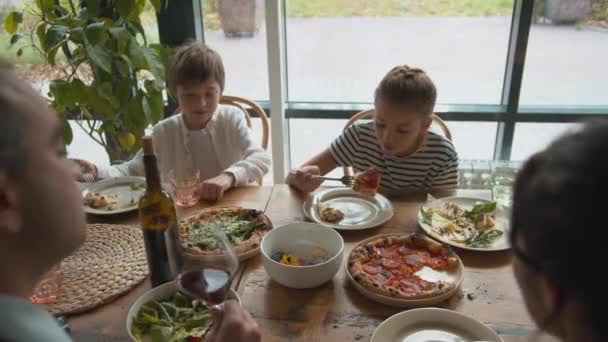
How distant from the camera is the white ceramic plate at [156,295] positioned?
3.26 ft

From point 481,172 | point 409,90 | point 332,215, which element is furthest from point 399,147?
point 481,172

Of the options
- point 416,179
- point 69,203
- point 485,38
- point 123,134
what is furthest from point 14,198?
point 485,38

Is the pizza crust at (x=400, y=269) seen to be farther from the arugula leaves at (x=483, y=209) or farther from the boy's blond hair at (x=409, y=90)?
the boy's blond hair at (x=409, y=90)

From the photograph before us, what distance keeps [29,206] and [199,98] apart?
1.40 metres

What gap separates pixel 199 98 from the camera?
1999mm

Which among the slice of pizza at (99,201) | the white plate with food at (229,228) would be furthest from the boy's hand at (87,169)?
the white plate with food at (229,228)

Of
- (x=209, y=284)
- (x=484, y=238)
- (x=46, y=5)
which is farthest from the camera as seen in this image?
(x=46, y=5)

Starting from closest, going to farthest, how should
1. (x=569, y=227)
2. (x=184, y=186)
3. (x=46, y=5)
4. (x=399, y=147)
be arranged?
(x=569, y=227), (x=184, y=186), (x=399, y=147), (x=46, y=5)

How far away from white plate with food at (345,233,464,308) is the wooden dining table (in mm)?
31

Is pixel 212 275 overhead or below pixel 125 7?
below

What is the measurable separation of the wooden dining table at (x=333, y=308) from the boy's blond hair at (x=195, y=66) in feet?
3.27

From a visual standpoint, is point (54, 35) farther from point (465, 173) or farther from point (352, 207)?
point (465, 173)

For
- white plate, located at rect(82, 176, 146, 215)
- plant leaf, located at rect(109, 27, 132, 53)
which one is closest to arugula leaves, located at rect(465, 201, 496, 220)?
white plate, located at rect(82, 176, 146, 215)

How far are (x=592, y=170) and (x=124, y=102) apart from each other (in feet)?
7.16
